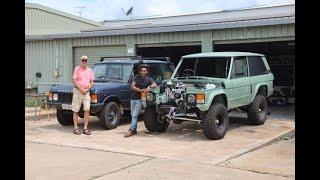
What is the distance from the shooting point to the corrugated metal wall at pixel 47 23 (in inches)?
928

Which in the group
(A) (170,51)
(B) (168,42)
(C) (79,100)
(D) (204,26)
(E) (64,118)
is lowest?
(E) (64,118)

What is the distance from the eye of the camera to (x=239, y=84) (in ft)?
34.6

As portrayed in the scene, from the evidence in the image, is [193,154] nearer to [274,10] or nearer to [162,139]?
[162,139]

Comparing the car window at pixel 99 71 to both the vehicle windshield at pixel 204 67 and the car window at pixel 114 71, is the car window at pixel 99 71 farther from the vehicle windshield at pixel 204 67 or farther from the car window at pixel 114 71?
the vehicle windshield at pixel 204 67

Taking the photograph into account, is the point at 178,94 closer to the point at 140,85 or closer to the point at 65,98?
the point at 140,85

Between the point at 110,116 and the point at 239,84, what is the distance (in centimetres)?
320

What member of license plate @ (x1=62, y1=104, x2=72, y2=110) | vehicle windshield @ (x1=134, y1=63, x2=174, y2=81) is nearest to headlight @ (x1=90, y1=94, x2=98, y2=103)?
license plate @ (x1=62, y1=104, x2=72, y2=110)

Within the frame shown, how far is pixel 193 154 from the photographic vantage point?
7863 millimetres

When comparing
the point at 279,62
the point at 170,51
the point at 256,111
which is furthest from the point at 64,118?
the point at 279,62

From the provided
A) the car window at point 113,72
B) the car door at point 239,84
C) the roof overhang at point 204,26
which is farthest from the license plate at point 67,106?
the roof overhang at point 204,26

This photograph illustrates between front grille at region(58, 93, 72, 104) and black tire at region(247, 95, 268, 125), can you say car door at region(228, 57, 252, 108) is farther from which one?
front grille at region(58, 93, 72, 104)

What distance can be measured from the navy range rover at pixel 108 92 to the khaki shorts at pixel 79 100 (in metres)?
0.21

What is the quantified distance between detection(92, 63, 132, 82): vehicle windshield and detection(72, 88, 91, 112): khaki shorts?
1577 mm
